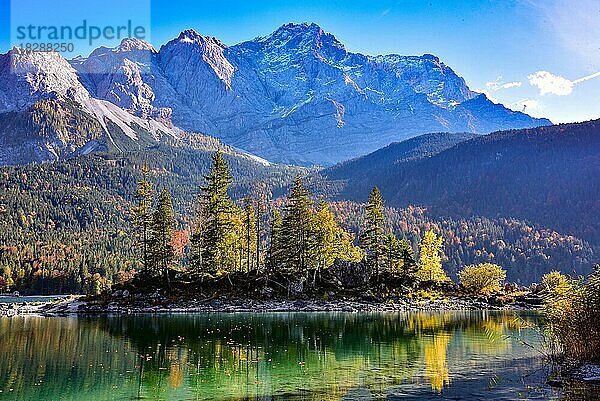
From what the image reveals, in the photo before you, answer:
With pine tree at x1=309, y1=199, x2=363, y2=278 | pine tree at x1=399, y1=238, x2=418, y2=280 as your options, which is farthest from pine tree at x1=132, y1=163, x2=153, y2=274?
pine tree at x1=399, y1=238, x2=418, y2=280

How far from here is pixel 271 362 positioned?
31.5 m

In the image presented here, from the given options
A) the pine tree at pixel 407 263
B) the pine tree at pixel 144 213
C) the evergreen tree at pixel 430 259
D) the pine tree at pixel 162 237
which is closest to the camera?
the pine tree at pixel 162 237

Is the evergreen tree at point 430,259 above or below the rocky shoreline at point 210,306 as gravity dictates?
above

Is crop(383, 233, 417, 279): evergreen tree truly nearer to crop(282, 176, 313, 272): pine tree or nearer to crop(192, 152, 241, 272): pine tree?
crop(282, 176, 313, 272): pine tree

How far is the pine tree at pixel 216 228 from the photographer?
78.9 metres

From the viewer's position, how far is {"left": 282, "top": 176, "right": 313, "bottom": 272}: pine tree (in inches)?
3307

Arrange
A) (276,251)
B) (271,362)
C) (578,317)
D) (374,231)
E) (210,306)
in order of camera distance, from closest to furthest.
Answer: (578,317)
(271,362)
(210,306)
(374,231)
(276,251)

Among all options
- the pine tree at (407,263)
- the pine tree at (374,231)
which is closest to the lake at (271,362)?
the pine tree at (374,231)

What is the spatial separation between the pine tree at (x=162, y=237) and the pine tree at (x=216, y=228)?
3639 millimetres

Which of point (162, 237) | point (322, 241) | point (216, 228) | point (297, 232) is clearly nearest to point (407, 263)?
point (322, 241)

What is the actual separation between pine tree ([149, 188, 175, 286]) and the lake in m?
26.2

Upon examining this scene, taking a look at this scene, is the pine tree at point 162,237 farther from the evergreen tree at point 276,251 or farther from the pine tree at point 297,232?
the pine tree at point 297,232

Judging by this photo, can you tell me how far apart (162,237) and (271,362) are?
5271 cm

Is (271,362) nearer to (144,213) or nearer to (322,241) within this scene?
(144,213)
